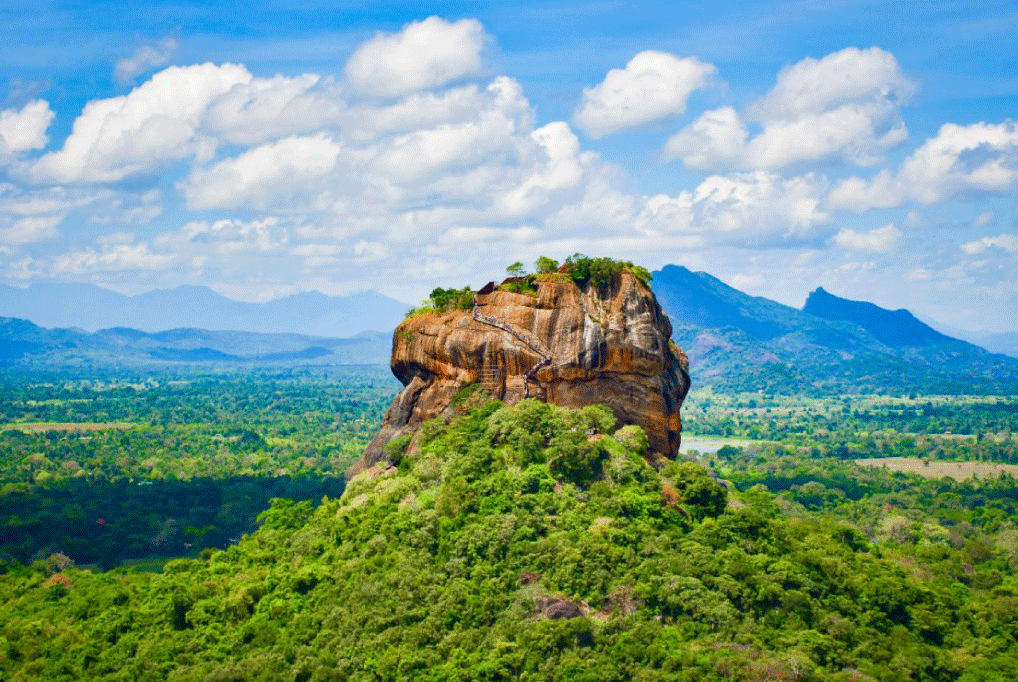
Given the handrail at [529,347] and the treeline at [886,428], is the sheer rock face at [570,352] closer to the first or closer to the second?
the handrail at [529,347]

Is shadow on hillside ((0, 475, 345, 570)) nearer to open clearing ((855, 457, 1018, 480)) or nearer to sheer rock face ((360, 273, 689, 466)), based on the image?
sheer rock face ((360, 273, 689, 466))

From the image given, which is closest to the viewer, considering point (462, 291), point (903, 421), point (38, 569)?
point (462, 291)

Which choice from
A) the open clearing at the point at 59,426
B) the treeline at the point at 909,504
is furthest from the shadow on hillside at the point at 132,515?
the open clearing at the point at 59,426

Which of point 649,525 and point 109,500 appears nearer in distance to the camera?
point 649,525

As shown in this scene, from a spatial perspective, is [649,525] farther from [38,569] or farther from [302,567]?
[38,569]

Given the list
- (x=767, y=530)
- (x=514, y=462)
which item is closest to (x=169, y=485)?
(x=514, y=462)

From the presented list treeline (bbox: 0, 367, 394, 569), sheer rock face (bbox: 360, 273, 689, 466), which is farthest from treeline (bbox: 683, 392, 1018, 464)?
sheer rock face (bbox: 360, 273, 689, 466)
